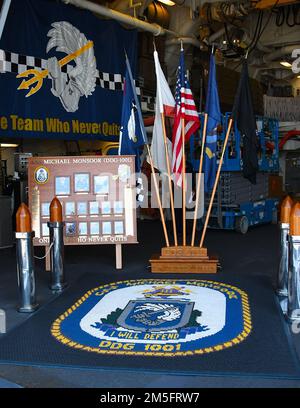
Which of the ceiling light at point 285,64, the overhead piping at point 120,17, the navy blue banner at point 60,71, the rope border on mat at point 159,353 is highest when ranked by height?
the ceiling light at point 285,64

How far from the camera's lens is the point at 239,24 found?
462 inches

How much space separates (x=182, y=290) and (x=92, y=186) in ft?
6.08

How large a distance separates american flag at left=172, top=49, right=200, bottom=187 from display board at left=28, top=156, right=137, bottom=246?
0.56 meters

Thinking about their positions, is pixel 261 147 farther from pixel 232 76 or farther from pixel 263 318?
pixel 263 318

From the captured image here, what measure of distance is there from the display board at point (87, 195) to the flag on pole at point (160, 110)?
0.50 metres

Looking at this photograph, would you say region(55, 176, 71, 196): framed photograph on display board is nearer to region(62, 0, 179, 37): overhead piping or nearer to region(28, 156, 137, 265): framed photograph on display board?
region(28, 156, 137, 265): framed photograph on display board

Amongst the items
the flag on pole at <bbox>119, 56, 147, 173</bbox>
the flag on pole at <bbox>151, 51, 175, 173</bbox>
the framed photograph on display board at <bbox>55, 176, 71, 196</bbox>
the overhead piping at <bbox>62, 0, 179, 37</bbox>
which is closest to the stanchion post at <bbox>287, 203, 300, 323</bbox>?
the flag on pole at <bbox>151, 51, 175, 173</bbox>

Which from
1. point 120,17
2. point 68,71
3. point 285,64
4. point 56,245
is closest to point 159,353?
point 56,245

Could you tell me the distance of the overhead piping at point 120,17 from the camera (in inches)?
331

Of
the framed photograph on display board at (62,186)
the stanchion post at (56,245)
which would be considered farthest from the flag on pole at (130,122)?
the stanchion post at (56,245)

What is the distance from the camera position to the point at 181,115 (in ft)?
18.5

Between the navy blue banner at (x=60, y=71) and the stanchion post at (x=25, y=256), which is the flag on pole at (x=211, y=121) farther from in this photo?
the navy blue banner at (x=60, y=71)
